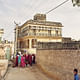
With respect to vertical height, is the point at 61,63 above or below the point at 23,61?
above

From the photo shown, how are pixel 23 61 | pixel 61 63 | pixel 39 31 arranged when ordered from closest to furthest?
pixel 61 63 → pixel 23 61 → pixel 39 31

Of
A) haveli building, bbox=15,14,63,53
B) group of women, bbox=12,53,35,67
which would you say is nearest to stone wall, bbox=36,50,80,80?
group of women, bbox=12,53,35,67

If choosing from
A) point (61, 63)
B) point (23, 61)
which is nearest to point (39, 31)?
point (23, 61)

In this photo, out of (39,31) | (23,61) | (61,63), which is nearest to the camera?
(61,63)

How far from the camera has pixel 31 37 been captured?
3359 centimetres

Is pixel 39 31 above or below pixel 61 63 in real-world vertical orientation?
above

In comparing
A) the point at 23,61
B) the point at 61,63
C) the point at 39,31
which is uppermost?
the point at 39,31

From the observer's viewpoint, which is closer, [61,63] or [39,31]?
[61,63]

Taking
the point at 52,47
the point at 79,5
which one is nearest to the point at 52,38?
the point at 52,47

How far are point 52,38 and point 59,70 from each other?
2498 cm

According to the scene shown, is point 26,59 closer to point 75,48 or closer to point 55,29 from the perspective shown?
point 75,48

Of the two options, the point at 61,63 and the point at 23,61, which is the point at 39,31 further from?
the point at 61,63

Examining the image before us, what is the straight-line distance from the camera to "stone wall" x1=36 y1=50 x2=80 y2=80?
29.5 feet

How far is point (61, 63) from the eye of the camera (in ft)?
34.6
